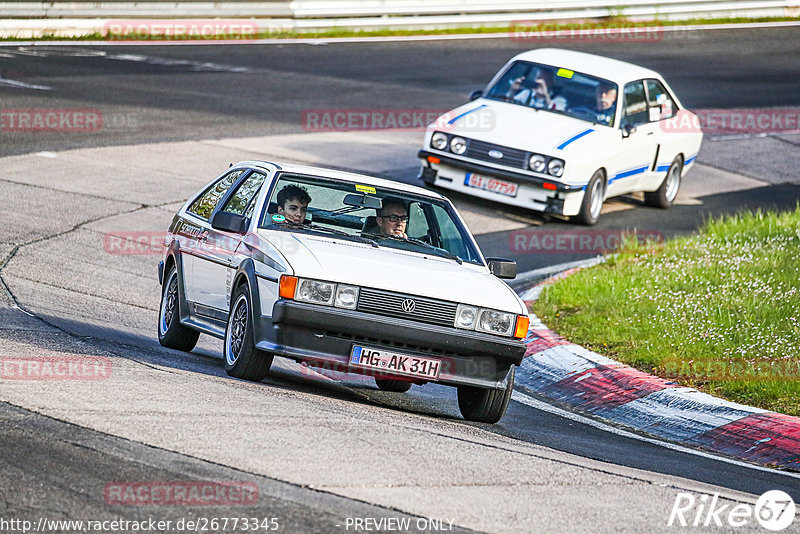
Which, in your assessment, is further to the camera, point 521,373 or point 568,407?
point 521,373

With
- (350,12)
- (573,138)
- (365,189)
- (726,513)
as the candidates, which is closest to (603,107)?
(573,138)

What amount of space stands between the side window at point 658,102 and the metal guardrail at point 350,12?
12.9m

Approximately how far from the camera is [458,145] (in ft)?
52.2

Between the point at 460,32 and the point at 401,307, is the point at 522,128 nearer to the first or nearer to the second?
the point at 401,307

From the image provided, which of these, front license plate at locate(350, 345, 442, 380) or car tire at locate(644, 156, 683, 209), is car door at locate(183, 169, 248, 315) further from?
car tire at locate(644, 156, 683, 209)

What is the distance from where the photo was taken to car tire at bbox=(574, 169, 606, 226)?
1603cm

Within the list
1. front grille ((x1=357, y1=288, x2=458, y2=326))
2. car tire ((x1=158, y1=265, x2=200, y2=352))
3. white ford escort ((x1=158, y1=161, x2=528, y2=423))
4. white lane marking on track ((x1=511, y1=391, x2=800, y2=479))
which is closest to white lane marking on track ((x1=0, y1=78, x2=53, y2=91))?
car tire ((x1=158, y1=265, x2=200, y2=352))

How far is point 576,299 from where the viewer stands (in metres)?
11.8

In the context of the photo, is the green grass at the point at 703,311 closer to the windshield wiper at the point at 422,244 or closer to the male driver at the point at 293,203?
the windshield wiper at the point at 422,244

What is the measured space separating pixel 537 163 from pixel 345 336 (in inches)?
329

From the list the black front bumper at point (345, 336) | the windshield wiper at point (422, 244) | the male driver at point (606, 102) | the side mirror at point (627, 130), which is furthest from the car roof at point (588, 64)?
the black front bumper at point (345, 336)

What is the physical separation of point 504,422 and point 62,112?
11902mm

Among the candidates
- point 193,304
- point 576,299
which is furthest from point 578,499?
point 576,299

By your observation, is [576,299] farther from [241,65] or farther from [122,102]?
[241,65]
